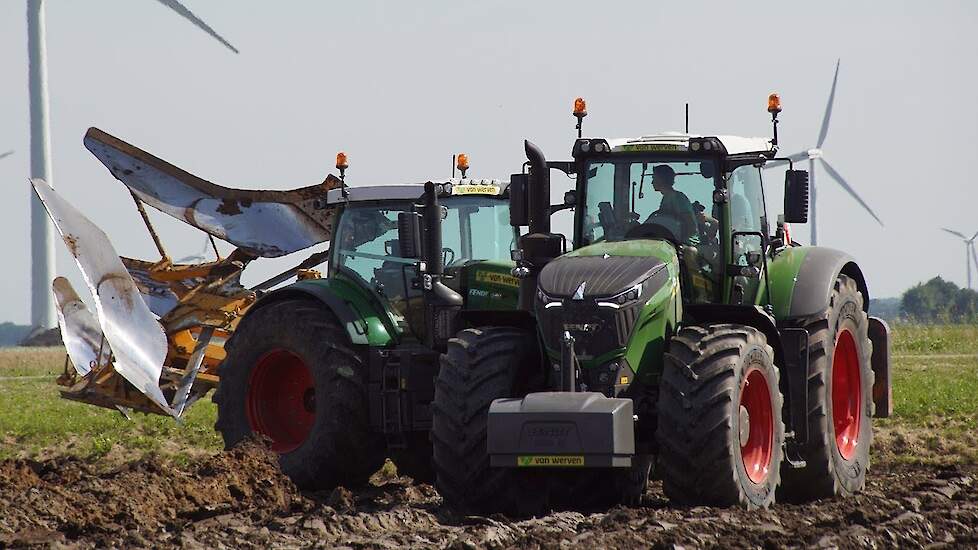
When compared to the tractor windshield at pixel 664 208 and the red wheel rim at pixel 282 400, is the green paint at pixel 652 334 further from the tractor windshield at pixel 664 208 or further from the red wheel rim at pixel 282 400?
the red wheel rim at pixel 282 400

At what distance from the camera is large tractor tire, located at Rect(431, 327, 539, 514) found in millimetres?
10359

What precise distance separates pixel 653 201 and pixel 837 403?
8.12 ft

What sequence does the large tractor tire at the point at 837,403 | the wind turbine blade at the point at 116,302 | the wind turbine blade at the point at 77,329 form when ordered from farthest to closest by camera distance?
the wind turbine blade at the point at 77,329 → the wind turbine blade at the point at 116,302 → the large tractor tire at the point at 837,403

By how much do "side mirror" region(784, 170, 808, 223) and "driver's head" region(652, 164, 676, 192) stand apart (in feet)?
2.69

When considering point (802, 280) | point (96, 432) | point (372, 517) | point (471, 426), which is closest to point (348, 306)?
point (471, 426)

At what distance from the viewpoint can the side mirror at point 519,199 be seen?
11.5 meters

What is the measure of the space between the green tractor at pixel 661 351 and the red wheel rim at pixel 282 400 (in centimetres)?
297

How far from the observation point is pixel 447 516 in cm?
1035

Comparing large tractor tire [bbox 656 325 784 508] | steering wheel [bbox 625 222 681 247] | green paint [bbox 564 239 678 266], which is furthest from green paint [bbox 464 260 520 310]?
large tractor tire [bbox 656 325 784 508]

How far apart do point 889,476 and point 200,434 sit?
303 inches

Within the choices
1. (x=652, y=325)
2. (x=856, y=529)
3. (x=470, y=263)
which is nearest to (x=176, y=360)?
(x=470, y=263)

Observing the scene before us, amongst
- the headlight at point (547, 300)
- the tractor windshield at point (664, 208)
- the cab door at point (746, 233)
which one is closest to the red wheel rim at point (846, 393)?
the cab door at point (746, 233)

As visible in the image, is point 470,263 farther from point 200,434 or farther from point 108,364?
point 200,434

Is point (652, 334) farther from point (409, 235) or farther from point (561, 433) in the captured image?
point (409, 235)
